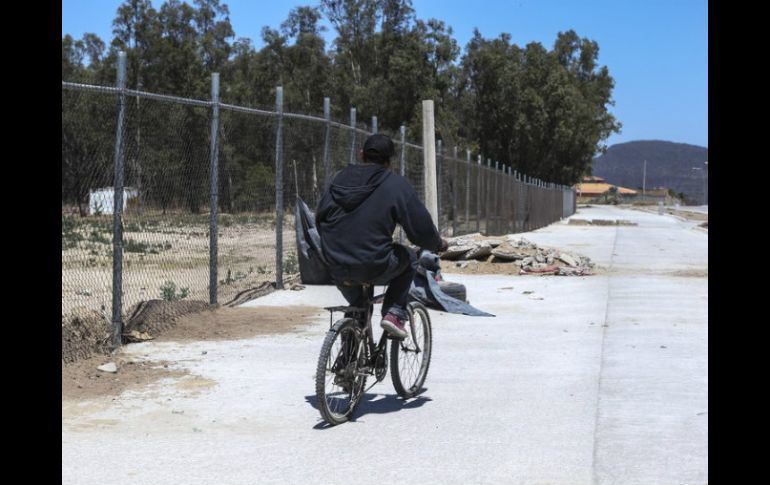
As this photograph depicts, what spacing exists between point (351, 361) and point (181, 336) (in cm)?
358

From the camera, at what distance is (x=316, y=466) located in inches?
205

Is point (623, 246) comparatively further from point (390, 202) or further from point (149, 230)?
point (390, 202)

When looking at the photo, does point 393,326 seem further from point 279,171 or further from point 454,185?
point 454,185

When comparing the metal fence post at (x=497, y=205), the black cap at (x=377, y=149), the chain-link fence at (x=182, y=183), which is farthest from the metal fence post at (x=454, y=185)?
the black cap at (x=377, y=149)

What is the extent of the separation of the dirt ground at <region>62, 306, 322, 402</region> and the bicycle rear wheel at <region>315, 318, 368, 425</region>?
1557 millimetres

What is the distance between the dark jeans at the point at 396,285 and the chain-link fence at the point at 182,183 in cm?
273

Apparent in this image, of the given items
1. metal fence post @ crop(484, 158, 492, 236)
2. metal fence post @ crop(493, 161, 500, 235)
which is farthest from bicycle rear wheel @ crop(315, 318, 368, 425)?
metal fence post @ crop(493, 161, 500, 235)

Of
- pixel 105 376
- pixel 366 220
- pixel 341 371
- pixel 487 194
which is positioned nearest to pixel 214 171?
pixel 105 376

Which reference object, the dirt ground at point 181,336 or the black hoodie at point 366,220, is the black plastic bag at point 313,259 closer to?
the black hoodie at point 366,220

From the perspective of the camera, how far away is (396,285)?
20.6ft

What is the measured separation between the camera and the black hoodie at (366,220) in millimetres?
5988

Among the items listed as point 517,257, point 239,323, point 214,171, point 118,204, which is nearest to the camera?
point 118,204

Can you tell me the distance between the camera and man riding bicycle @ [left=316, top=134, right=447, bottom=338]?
600cm
